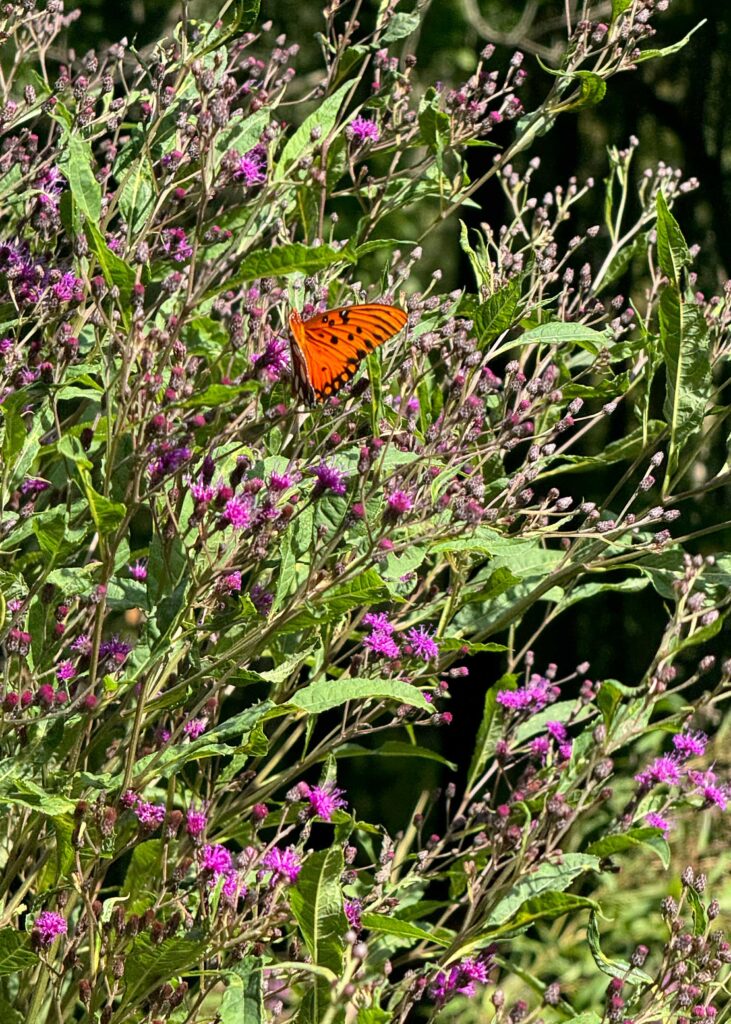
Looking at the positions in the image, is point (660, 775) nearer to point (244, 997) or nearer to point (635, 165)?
point (244, 997)

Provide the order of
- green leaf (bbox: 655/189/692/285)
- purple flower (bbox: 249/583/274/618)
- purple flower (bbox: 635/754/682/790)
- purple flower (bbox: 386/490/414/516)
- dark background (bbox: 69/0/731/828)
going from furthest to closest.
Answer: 1. dark background (bbox: 69/0/731/828)
2. purple flower (bbox: 635/754/682/790)
3. green leaf (bbox: 655/189/692/285)
4. purple flower (bbox: 249/583/274/618)
5. purple flower (bbox: 386/490/414/516)

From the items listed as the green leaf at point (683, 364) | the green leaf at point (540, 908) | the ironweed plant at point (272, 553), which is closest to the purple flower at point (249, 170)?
the ironweed plant at point (272, 553)

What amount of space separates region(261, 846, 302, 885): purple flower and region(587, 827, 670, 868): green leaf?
52 centimetres

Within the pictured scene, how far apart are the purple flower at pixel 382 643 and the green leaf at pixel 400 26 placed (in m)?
0.99

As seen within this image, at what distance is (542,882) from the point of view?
1910 mm

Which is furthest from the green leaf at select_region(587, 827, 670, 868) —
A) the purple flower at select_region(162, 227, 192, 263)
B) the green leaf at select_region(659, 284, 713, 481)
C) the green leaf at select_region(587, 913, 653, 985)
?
the purple flower at select_region(162, 227, 192, 263)

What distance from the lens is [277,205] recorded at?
2.10 meters

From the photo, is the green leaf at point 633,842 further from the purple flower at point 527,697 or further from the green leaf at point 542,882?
the purple flower at point 527,697

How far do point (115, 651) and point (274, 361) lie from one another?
437mm

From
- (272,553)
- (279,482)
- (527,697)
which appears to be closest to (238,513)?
(279,482)

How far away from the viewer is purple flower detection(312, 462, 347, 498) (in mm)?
1589

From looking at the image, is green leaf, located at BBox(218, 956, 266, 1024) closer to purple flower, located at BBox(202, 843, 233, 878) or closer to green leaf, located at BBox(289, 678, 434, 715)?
purple flower, located at BBox(202, 843, 233, 878)

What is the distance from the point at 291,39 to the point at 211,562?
5.18 metres

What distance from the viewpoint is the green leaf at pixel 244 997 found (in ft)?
4.52
